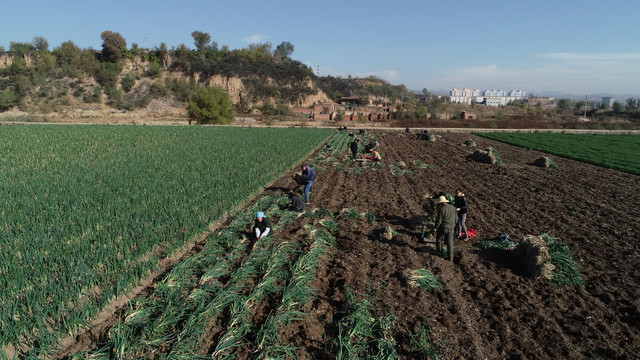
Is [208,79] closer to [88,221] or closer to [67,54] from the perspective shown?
[67,54]

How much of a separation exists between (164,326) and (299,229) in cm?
437

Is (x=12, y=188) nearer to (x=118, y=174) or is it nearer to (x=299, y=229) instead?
(x=118, y=174)

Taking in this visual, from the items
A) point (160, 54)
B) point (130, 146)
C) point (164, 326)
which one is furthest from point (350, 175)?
point (160, 54)

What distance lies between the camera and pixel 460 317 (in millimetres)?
5242

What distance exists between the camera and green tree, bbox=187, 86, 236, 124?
5194 cm

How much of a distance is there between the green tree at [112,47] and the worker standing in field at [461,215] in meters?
98.8

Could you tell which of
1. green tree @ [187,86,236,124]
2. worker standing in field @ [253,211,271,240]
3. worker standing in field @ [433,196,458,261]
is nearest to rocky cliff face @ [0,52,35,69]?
green tree @ [187,86,236,124]

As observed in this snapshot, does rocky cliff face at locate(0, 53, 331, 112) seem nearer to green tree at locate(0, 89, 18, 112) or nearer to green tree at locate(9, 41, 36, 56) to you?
green tree at locate(9, 41, 36, 56)

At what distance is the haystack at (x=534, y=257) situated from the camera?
6.54 m

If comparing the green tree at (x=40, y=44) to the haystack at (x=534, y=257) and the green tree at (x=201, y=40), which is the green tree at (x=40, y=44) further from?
the haystack at (x=534, y=257)

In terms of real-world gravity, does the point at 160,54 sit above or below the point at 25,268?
above

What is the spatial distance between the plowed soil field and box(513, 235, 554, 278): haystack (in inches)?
7.0

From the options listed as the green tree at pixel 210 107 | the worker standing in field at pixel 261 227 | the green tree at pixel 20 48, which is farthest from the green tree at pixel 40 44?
the worker standing in field at pixel 261 227

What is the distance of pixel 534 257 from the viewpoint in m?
6.70
